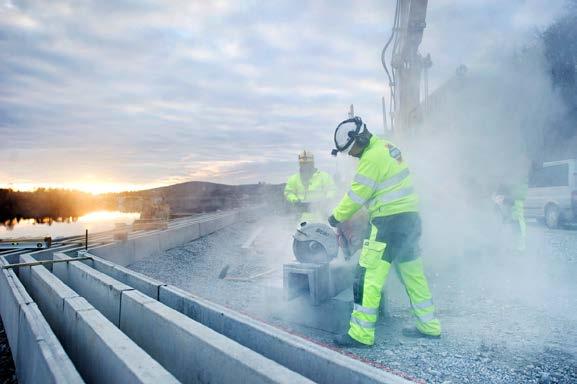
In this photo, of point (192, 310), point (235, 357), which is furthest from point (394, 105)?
point (235, 357)

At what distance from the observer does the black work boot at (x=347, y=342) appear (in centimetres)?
365

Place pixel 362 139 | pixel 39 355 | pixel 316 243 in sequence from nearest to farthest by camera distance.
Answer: pixel 39 355
pixel 362 139
pixel 316 243

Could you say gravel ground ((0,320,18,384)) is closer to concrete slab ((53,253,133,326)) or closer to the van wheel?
concrete slab ((53,253,133,326))

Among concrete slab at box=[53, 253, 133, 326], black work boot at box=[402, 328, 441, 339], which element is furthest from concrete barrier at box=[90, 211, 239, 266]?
black work boot at box=[402, 328, 441, 339]

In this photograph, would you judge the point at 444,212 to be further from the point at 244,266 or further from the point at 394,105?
the point at 244,266

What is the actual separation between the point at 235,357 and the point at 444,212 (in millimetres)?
6899

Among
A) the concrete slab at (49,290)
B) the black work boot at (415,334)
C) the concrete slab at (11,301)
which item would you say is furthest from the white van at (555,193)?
the concrete slab at (11,301)

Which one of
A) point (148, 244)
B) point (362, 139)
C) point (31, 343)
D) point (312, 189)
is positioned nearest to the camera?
point (31, 343)

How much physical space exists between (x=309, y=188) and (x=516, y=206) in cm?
434

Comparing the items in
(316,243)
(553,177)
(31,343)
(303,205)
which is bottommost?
(31,343)

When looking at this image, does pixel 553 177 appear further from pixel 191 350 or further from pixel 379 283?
pixel 191 350

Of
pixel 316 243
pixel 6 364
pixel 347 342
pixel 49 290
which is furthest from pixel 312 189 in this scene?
pixel 6 364

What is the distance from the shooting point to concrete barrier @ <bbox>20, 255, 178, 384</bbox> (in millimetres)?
1913

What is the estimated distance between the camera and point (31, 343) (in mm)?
2723
